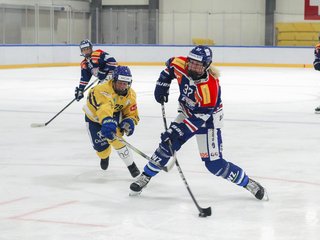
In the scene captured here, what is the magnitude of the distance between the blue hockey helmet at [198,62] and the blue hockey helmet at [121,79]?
0.59 meters

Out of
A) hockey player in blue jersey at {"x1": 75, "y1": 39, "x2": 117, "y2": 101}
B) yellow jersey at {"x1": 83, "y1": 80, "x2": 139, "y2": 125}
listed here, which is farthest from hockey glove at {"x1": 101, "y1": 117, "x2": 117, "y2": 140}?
hockey player in blue jersey at {"x1": 75, "y1": 39, "x2": 117, "y2": 101}

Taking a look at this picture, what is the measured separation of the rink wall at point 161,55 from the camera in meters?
21.8

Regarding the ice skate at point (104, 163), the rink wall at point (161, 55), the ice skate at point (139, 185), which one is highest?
the ice skate at point (139, 185)

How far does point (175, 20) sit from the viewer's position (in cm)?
2622

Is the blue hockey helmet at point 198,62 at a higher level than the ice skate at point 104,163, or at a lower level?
higher

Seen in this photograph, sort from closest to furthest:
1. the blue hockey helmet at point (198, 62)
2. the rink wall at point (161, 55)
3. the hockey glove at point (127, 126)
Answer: the blue hockey helmet at point (198, 62) → the hockey glove at point (127, 126) → the rink wall at point (161, 55)

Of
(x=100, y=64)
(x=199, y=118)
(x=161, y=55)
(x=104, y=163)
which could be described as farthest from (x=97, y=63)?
(x=161, y=55)

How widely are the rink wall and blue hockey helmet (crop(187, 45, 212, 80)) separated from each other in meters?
17.2

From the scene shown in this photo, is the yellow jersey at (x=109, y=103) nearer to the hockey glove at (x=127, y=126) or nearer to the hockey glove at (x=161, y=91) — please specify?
the hockey glove at (x=127, y=126)

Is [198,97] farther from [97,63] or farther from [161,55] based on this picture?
[161,55]

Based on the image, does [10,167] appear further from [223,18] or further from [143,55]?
[223,18]

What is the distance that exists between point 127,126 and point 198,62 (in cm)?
100

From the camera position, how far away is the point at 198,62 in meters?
4.40

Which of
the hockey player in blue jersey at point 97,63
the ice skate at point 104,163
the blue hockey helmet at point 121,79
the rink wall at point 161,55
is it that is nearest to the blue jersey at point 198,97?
the blue hockey helmet at point 121,79
